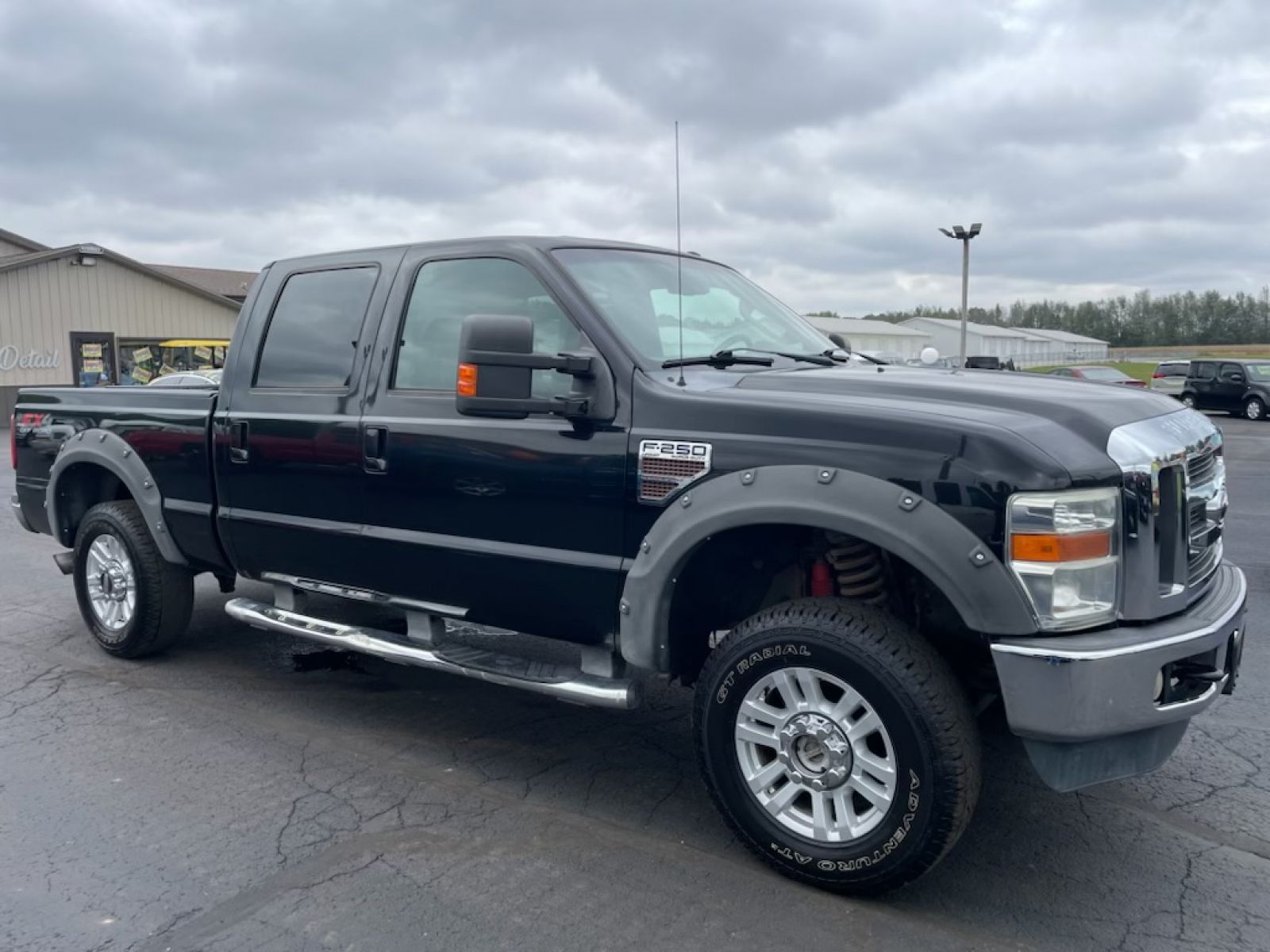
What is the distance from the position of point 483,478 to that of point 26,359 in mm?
28261

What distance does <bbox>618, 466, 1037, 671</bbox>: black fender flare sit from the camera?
295cm

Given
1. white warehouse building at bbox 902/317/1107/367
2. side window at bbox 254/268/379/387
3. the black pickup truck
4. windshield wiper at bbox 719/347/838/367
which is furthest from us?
white warehouse building at bbox 902/317/1107/367

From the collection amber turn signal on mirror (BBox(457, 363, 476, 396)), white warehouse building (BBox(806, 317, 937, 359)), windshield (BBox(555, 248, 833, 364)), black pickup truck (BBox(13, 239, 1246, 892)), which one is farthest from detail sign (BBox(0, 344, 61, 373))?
white warehouse building (BBox(806, 317, 937, 359))

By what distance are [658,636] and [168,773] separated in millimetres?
2102

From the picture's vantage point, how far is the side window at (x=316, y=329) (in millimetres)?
4660

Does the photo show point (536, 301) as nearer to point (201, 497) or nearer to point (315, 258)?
point (315, 258)

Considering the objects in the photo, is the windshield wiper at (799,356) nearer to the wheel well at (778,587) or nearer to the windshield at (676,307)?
the windshield at (676,307)

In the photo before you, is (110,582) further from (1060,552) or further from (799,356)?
(1060,552)

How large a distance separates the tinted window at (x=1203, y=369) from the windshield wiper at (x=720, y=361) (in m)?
30.6

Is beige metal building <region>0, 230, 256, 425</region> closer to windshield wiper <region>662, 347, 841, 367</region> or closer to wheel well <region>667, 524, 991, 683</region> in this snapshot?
windshield wiper <region>662, 347, 841, 367</region>

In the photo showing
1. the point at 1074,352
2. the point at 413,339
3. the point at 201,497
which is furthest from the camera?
the point at 1074,352

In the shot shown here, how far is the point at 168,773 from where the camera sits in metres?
4.25

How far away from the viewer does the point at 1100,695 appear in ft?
9.49

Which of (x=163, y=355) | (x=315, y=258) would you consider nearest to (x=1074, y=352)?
(x=163, y=355)
